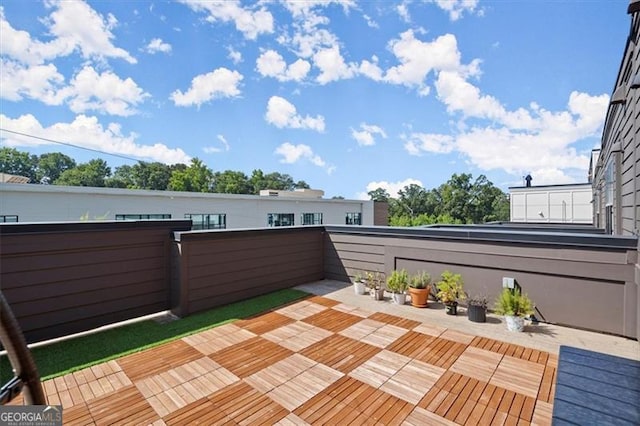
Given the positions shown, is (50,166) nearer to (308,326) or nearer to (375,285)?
(375,285)

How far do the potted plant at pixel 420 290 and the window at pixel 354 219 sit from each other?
15.3 metres

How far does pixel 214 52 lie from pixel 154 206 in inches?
333

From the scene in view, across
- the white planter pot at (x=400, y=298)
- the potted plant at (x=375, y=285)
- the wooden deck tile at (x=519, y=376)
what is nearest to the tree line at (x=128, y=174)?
the potted plant at (x=375, y=285)

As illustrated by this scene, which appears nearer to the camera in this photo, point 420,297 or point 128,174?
point 420,297

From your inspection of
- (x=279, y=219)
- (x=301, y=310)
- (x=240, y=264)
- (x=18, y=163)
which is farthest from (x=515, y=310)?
(x=18, y=163)

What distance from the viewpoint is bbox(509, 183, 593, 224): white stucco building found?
43.3 feet

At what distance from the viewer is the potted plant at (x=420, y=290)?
4605 mm

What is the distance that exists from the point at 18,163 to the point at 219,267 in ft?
170

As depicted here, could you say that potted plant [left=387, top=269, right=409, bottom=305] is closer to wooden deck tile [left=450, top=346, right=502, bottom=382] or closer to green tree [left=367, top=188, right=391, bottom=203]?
wooden deck tile [left=450, top=346, right=502, bottom=382]

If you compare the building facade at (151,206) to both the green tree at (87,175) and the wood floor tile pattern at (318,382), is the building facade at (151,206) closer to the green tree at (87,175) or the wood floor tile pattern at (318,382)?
the wood floor tile pattern at (318,382)

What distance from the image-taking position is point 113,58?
16844mm

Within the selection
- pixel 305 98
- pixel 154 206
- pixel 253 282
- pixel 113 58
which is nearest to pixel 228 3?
pixel 154 206

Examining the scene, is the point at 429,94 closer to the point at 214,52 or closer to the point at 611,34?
the point at 611,34

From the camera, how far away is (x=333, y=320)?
4.09 m
